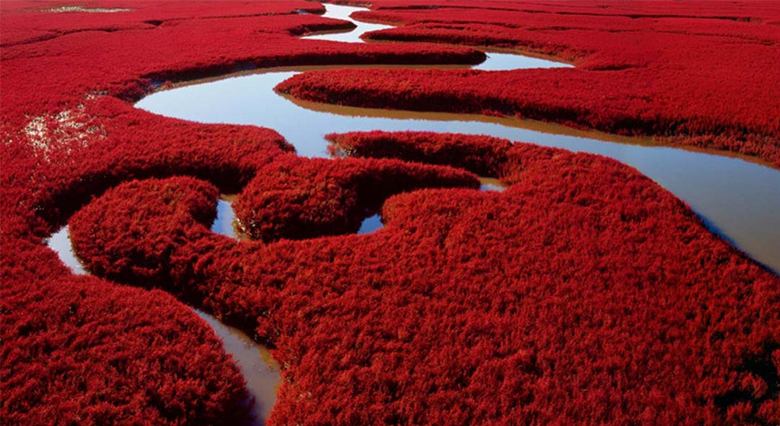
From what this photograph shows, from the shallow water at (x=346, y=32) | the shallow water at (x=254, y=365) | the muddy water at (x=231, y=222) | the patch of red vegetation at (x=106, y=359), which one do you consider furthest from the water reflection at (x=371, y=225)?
the shallow water at (x=346, y=32)

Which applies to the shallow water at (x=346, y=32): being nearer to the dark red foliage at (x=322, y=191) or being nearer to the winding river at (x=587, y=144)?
the winding river at (x=587, y=144)

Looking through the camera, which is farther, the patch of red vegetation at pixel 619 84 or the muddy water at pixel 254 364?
the patch of red vegetation at pixel 619 84

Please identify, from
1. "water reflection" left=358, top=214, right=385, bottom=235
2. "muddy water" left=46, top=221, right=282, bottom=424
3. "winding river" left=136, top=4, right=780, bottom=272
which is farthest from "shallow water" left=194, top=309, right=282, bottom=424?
"winding river" left=136, top=4, right=780, bottom=272

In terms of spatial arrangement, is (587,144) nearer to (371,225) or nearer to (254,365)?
(371,225)

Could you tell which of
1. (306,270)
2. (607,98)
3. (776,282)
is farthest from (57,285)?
(607,98)

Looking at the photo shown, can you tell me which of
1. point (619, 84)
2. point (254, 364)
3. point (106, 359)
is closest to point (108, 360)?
point (106, 359)

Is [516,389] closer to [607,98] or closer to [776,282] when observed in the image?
[776,282]

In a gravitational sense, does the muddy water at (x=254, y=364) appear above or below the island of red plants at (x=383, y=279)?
below
